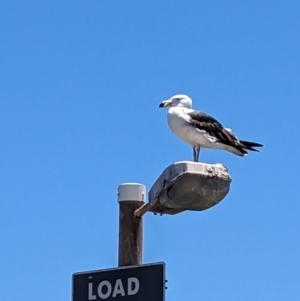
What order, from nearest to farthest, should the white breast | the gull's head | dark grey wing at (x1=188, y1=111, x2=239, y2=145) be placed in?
the white breast
dark grey wing at (x1=188, y1=111, x2=239, y2=145)
the gull's head

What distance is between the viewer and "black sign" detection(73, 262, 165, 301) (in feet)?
14.2

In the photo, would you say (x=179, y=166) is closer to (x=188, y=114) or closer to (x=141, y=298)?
(x=141, y=298)

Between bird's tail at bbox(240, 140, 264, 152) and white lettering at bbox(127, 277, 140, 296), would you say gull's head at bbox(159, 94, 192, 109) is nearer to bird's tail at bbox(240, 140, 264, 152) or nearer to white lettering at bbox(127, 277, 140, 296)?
bird's tail at bbox(240, 140, 264, 152)

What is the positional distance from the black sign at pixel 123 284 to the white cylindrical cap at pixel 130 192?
560mm

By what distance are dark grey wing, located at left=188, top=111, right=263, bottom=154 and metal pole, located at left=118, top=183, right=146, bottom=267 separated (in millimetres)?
3284

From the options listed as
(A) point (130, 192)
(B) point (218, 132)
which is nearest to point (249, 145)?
(B) point (218, 132)

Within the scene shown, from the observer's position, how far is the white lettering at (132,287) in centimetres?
438

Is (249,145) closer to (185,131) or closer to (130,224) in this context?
(185,131)

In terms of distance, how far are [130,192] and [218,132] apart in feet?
11.4

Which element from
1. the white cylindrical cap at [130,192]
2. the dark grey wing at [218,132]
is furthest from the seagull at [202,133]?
the white cylindrical cap at [130,192]

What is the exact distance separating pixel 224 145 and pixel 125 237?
3.61 m

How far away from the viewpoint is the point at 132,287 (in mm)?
4391

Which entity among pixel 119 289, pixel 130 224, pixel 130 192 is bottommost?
pixel 119 289

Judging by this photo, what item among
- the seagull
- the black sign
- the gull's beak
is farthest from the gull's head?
the black sign
